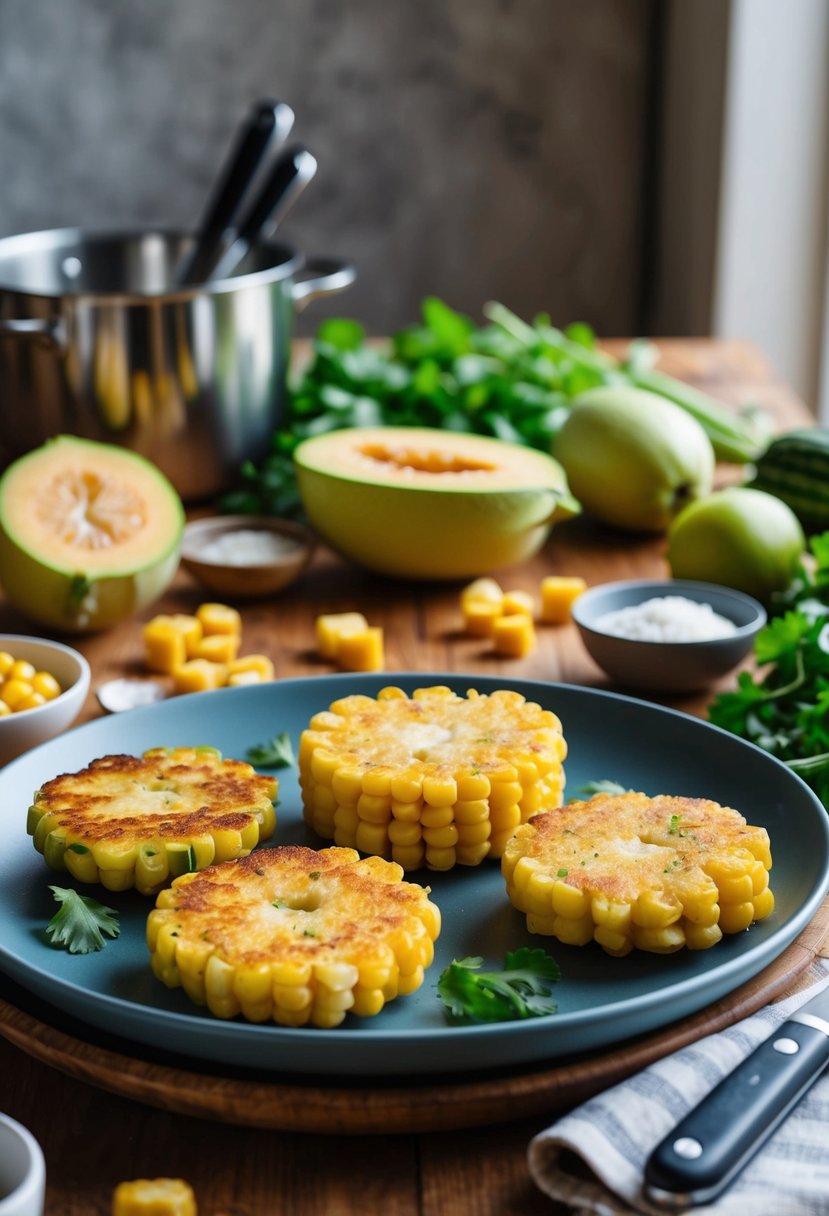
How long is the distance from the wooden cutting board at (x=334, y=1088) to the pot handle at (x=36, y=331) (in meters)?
1.39

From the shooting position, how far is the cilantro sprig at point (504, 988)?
1147mm

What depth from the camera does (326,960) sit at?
3.67ft

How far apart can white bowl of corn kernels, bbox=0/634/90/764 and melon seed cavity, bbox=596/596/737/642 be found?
2.35 feet

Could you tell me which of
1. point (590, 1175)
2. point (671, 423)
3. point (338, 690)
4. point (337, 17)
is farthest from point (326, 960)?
point (337, 17)

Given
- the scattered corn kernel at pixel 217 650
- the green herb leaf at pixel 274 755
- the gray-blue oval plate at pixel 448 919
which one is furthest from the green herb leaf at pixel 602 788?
the scattered corn kernel at pixel 217 650

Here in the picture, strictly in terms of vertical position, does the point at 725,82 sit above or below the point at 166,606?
above

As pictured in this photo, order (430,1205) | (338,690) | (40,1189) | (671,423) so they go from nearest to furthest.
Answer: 1. (40,1189)
2. (430,1205)
3. (338,690)
4. (671,423)

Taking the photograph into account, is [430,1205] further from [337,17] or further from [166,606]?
[337,17]

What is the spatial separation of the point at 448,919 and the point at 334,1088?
0.91ft

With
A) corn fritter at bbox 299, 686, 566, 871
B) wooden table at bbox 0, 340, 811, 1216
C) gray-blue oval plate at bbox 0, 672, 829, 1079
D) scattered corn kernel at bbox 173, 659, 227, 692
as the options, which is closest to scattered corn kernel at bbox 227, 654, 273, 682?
scattered corn kernel at bbox 173, 659, 227, 692

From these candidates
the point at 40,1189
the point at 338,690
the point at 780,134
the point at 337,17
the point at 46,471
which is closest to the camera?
the point at 40,1189

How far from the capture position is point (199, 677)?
6.44 feet

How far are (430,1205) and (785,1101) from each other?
271 millimetres

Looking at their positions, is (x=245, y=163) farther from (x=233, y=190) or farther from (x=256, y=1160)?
(x=256, y=1160)
